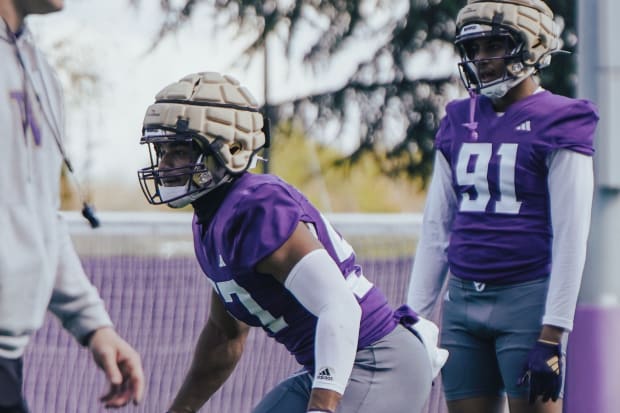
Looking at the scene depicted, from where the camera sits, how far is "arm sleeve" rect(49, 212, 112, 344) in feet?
9.19

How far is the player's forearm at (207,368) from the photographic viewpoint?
400 centimetres

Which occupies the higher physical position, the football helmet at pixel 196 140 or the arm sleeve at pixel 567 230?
the football helmet at pixel 196 140

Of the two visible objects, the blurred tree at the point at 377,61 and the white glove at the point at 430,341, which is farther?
the blurred tree at the point at 377,61

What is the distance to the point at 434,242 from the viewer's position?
458 cm

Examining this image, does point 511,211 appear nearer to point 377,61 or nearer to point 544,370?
point 544,370

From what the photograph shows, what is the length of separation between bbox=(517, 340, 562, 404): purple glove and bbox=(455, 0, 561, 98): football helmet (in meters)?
0.85

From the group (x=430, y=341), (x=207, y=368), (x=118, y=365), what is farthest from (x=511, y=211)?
(x=118, y=365)

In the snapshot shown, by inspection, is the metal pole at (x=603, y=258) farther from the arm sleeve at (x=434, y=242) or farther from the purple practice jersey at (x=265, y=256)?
the purple practice jersey at (x=265, y=256)

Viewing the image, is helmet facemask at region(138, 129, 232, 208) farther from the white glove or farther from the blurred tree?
the blurred tree

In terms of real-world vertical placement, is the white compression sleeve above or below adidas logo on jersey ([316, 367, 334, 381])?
above

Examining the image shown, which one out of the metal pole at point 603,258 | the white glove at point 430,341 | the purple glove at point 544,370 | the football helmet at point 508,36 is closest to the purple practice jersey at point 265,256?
the white glove at point 430,341

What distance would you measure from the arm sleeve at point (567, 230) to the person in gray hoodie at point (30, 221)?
1.71 meters

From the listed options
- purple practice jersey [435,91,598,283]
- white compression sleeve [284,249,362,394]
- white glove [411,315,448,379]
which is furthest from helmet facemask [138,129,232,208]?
purple practice jersey [435,91,598,283]

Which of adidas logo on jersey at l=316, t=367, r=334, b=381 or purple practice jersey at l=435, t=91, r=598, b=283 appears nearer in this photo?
adidas logo on jersey at l=316, t=367, r=334, b=381
